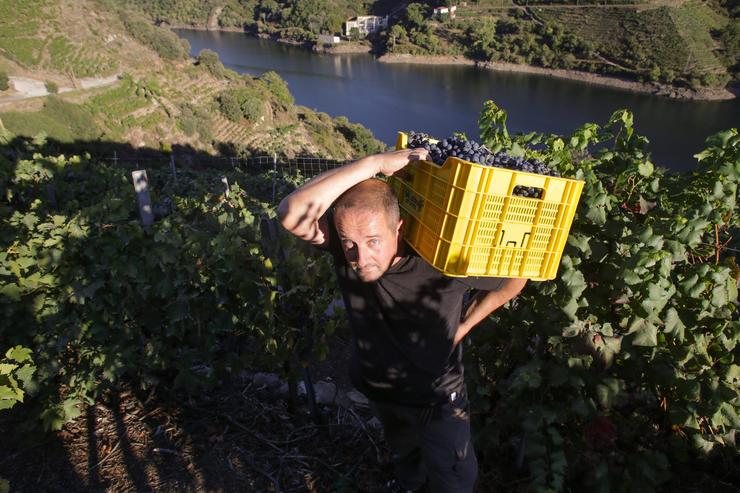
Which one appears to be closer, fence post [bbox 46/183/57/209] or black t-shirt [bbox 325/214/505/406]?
black t-shirt [bbox 325/214/505/406]

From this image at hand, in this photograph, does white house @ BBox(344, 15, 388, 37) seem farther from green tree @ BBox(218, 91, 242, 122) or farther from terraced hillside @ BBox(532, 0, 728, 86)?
green tree @ BBox(218, 91, 242, 122)

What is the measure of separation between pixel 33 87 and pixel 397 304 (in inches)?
2450

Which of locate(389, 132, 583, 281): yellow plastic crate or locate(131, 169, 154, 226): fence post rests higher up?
locate(389, 132, 583, 281): yellow plastic crate

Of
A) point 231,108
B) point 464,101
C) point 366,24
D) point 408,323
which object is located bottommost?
point 231,108

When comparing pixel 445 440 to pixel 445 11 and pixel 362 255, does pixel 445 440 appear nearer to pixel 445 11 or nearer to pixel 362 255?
pixel 362 255

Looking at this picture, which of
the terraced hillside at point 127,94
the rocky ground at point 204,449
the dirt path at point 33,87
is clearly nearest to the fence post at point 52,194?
the rocky ground at point 204,449

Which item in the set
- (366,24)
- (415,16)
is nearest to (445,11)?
(415,16)

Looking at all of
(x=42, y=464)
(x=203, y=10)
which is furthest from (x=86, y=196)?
(x=203, y=10)

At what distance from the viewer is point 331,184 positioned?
2127 mm

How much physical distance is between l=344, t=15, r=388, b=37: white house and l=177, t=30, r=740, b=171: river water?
1230 centimetres

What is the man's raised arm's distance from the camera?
82.7 inches

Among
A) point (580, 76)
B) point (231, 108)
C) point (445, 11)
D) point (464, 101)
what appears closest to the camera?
point (231, 108)

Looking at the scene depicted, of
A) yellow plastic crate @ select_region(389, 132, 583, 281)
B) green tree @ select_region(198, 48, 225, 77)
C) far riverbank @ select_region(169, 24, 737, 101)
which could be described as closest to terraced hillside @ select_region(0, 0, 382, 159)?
green tree @ select_region(198, 48, 225, 77)

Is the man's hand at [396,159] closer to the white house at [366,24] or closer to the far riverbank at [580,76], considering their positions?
the far riverbank at [580,76]
